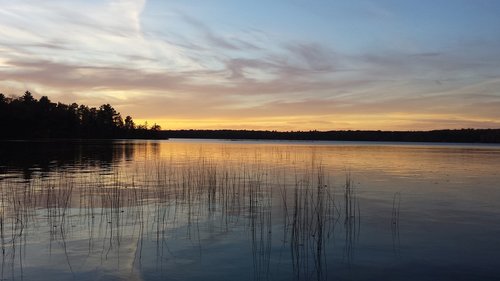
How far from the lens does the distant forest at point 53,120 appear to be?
119 m

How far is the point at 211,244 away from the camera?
45.5ft

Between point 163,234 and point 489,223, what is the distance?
1220 centimetres

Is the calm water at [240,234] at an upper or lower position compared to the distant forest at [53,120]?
lower

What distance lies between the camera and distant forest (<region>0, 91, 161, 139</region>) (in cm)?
11931

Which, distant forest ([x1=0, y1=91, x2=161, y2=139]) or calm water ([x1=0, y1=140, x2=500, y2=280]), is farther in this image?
distant forest ([x1=0, y1=91, x2=161, y2=139])

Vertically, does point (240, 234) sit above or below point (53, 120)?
below

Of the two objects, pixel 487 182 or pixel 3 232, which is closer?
pixel 3 232

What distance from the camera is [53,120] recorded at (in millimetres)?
144125

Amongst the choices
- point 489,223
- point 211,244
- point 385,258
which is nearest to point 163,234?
point 211,244

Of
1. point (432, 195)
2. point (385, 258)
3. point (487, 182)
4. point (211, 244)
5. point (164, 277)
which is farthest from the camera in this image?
point (487, 182)

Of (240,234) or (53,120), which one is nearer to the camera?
(240,234)

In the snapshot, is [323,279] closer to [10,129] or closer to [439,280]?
[439,280]

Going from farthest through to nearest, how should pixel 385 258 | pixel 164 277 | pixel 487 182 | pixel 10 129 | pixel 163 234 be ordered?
1. pixel 10 129
2. pixel 487 182
3. pixel 163 234
4. pixel 385 258
5. pixel 164 277

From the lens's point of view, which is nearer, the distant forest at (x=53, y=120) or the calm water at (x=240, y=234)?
the calm water at (x=240, y=234)
